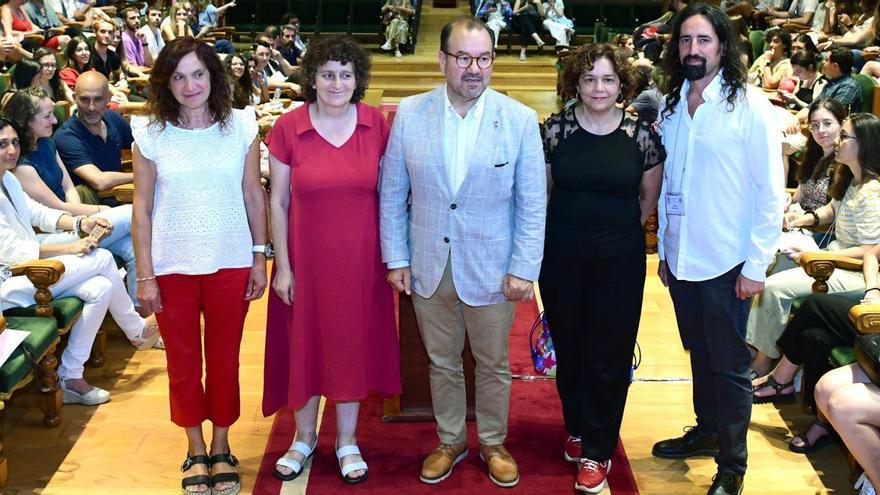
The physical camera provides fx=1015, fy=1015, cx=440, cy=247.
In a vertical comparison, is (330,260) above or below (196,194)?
below

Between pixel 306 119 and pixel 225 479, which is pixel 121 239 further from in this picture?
pixel 306 119

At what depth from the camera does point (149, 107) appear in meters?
3.02

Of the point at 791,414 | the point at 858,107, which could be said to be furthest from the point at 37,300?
the point at 858,107

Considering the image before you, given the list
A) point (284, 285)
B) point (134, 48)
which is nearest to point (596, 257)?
point (284, 285)

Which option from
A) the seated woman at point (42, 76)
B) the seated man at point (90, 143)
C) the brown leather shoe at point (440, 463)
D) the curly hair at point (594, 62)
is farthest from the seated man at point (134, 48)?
the curly hair at point (594, 62)

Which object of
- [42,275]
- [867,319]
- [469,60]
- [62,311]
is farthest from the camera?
[62,311]

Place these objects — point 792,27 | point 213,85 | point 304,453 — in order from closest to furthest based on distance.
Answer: point 213,85 → point 304,453 → point 792,27

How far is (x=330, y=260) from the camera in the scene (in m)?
3.09

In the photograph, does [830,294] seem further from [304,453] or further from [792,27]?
[792,27]

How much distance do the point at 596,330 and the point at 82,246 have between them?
2135mm

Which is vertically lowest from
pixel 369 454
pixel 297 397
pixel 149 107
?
pixel 369 454

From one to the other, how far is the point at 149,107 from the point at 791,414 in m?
2.62

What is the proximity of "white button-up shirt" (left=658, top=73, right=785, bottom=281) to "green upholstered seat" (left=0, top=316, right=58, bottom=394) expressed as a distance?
220cm

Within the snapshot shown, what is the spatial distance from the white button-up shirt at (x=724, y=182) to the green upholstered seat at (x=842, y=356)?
2.40ft
